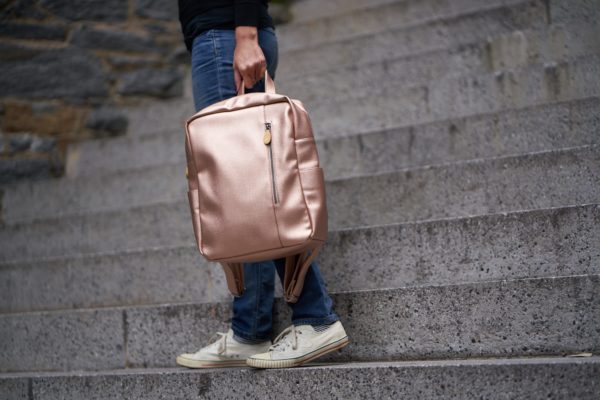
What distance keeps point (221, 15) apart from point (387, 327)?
1195 millimetres

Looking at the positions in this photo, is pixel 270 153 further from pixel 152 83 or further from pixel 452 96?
pixel 152 83

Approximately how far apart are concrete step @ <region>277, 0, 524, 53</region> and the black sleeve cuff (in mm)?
2610

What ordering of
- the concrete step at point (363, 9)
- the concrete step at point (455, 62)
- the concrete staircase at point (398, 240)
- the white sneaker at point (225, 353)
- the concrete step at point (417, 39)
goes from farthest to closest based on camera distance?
the concrete step at point (417, 39) → the concrete step at point (363, 9) → the concrete step at point (455, 62) → the white sneaker at point (225, 353) → the concrete staircase at point (398, 240)

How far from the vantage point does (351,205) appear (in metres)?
3.10

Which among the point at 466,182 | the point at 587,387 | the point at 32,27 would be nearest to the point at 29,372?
the point at 466,182

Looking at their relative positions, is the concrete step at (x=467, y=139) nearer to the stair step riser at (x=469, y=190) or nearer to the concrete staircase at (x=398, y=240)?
the concrete staircase at (x=398, y=240)

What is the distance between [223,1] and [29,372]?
1743 millimetres

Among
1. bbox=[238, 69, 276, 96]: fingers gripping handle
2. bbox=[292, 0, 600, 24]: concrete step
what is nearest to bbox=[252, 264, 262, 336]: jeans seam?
bbox=[238, 69, 276, 96]: fingers gripping handle

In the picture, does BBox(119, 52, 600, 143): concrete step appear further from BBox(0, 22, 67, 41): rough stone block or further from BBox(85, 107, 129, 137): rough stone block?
BBox(0, 22, 67, 41): rough stone block

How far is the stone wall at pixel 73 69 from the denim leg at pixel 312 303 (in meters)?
2.83

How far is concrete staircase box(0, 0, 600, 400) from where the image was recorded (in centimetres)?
224

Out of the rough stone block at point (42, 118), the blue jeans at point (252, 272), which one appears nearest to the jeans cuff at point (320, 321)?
the blue jeans at point (252, 272)

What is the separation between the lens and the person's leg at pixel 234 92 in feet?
7.80

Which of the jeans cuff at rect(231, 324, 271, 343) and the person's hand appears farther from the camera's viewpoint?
the jeans cuff at rect(231, 324, 271, 343)
